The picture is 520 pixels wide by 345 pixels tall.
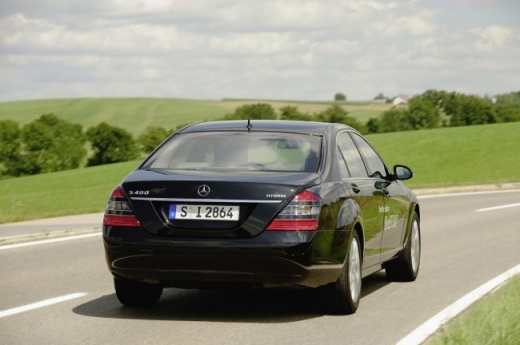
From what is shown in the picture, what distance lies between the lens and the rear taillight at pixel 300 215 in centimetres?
798

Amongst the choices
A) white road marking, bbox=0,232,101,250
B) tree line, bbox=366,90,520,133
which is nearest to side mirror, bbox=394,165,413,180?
white road marking, bbox=0,232,101,250

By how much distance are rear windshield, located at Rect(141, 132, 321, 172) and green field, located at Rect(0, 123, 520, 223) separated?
123ft

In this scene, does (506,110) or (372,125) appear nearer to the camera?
(372,125)

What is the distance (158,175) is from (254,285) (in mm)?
1142

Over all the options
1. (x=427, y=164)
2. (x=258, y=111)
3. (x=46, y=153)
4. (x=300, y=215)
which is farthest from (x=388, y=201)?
(x=258, y=111)

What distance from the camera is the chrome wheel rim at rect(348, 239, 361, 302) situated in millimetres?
8750

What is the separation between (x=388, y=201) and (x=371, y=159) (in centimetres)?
44

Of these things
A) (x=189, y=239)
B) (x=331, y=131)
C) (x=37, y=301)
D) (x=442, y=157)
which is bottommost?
(x=442, y=157)

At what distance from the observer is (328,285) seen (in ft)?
27.9

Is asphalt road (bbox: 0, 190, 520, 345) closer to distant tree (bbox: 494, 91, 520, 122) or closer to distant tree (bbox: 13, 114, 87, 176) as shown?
distant tree (bbox: 13, 114, 87, 176)

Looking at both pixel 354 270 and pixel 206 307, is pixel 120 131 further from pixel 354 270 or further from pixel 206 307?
pixel 354 270

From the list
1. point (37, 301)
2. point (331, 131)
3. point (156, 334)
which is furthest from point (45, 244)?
point (156, 334)

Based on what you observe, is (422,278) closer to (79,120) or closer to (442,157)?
(442,157)

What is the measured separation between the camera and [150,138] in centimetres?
11225
